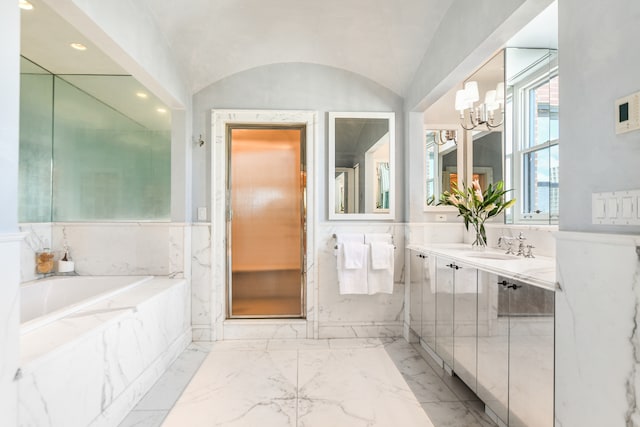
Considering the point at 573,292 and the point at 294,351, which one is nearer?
the point at 573,292

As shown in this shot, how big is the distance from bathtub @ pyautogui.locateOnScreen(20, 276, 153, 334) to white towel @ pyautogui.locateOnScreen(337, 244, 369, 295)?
5.06ft

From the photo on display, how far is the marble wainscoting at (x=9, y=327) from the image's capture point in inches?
41.8

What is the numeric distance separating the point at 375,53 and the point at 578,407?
254 centimetres

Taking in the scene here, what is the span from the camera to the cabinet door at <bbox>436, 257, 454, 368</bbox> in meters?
2.10

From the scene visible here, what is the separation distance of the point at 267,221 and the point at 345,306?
1.04 meters

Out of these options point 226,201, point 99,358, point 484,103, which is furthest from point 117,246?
point 484,103

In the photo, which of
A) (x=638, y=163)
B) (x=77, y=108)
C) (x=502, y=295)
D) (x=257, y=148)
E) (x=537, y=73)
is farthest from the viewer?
(x=257, y=148)

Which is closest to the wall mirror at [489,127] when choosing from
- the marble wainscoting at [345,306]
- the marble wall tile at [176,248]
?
the marble wainscoting at [345,306]

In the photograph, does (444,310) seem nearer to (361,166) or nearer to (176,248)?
(361,166)

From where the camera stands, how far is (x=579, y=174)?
3.83ft

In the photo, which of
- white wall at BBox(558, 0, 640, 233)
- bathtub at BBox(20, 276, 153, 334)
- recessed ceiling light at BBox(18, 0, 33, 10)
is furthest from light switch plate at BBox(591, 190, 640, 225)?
recessed ceiling light at BBox(18, 0, 33, 10)

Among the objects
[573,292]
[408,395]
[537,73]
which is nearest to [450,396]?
[408,395]

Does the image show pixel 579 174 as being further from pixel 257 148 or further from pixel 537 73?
pixel 257 148

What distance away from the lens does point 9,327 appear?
1.10m
